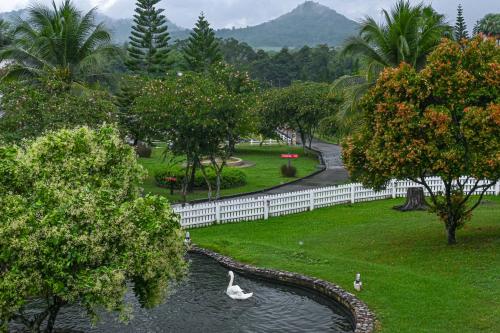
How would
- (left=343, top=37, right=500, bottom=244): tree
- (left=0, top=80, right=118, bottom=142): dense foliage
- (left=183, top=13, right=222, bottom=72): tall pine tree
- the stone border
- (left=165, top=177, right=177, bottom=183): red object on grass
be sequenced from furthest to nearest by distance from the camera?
(left=183, top=13, right=222, bottom=72): tall pine tree
(left=165, top=177, right=177, bottom=183): red object on grass
(left=0, top=80, right=118, bottom=142): dense foliage
(left=343, top=37, right=500, bottom=244): tree
the stone border

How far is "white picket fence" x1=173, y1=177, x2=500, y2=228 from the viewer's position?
2451cm

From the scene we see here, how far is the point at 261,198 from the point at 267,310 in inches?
418

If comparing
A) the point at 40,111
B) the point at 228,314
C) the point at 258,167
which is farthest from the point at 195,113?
the point at 258,167

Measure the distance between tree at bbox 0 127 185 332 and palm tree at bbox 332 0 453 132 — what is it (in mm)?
14607

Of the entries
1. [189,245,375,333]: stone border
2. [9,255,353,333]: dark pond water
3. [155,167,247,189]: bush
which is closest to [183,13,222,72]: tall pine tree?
[155,167,247,189]: bush

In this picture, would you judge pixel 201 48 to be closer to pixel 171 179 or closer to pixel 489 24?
pixel 171 179

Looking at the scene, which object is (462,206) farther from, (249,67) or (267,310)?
(249,67)

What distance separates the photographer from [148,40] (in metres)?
56.3

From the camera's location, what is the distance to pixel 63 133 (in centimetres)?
1191

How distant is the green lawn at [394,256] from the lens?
13.9m

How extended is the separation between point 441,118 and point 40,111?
14679 millimetres

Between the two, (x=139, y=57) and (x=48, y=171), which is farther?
(x=139, y=57)

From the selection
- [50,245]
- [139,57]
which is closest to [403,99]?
[50,245]

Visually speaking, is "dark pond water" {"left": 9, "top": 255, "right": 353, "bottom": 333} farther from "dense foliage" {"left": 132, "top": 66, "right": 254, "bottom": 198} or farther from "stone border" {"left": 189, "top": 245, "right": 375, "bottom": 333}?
"dense foliage" {"left": 132, "top": 66, "right": 254, "bottom": 198}
